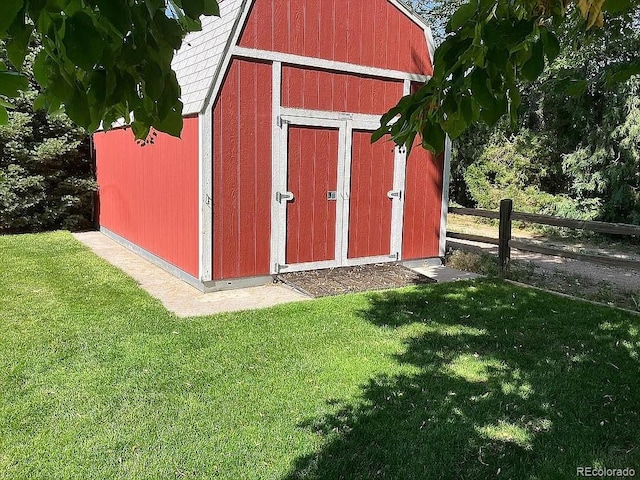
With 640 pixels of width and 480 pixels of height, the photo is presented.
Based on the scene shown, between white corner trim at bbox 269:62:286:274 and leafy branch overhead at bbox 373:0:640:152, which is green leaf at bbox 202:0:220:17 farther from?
white corner trim at bbox 269:62:286:274

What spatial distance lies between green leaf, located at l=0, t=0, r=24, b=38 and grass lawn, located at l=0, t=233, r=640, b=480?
91.1 inches

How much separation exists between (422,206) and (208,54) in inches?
147

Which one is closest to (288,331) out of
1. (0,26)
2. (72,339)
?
(72,339)

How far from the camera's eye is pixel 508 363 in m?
4.07

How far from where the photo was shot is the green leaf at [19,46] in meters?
1.06

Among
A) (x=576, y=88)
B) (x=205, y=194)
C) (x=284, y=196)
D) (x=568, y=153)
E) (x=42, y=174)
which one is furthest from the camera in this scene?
(x=568, y=153)

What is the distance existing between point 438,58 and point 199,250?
5050 mm

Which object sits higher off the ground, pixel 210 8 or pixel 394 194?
pixel 210 8

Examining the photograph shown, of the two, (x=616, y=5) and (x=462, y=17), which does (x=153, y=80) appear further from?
(x=616, y=5)

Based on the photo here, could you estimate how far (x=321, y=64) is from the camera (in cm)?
670

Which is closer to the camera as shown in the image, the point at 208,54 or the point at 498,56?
the point at 498,56

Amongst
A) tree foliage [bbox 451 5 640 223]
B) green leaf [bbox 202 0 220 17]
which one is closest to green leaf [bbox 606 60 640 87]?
green leaf [bbox 202 0 220 17]

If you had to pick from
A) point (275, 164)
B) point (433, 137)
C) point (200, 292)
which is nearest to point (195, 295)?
point (200, 292)

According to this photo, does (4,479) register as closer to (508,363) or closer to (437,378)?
(437,378)
